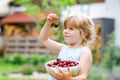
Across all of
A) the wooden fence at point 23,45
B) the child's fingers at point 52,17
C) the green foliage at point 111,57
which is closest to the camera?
the child's fingers at point 52,17

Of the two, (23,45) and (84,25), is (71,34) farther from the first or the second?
(23,45)

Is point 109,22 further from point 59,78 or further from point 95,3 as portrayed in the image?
point 59,78

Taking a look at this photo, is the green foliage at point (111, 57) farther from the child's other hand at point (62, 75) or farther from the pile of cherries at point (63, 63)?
the child's other hand at point (62, 75)

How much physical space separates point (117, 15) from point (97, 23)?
839mm

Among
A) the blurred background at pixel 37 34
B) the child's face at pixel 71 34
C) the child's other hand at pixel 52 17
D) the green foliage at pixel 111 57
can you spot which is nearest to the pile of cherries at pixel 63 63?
the child's face at pixel 71 34

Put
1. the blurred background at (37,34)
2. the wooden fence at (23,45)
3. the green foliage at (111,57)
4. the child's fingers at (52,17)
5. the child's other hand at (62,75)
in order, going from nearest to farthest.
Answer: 1. the child's other hand at (62,75)
2. the child's fingers at (52,17)
3. the green foliage at (111,57)
4. the blurred background at (37,34)
5. the wooden fence at (23,45)

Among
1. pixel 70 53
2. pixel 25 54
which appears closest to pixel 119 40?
pixel 25 54

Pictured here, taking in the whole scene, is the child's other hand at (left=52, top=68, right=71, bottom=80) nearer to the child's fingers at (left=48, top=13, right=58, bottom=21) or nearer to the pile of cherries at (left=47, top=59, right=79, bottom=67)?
the pile of cherries at (left=47, top=59, right=79, bottom=67)

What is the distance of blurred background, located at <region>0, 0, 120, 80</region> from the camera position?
1451cm

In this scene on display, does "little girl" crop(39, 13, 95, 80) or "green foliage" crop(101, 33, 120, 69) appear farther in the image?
"green foliage" crop(101, 33, 120, 69)

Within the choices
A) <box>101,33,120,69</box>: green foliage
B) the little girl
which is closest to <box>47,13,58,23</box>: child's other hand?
the little girl

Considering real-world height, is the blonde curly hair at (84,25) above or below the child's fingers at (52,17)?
below

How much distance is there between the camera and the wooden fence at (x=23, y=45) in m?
22.0

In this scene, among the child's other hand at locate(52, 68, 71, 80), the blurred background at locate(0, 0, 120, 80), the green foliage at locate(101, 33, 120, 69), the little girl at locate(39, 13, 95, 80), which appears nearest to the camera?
the child's other hand at locate(52, 68, 71, 80)
